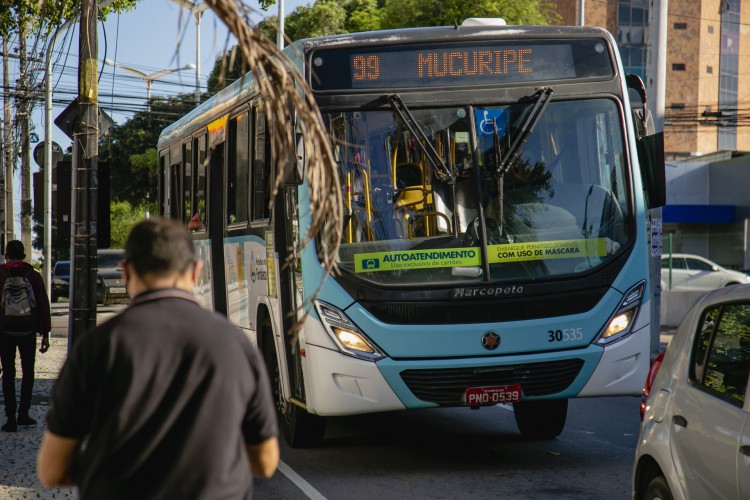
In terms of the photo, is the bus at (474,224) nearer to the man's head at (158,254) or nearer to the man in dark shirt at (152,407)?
the man's head at (158,254)

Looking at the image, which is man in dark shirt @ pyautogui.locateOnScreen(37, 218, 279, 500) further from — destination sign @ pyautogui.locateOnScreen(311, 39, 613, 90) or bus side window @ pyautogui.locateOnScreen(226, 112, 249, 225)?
→ bus side window @ pyautogui.locateOnScreen(226, 112, 249, 225)

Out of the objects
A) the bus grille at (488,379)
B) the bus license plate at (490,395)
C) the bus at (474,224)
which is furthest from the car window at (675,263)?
the bus license plate at (490,395)

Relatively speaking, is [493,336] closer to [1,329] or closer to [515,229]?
[515,229]

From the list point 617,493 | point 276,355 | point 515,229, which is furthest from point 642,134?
point 276,355

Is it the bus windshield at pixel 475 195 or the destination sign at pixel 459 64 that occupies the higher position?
the destination sign at pixel 459 64

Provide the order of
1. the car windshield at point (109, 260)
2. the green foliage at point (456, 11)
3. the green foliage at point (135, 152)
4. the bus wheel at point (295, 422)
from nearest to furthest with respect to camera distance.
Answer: the bus wheel at point (295, 422) → the green foliage at point (456, 11) → the car windshield at point (109, 260) → the green foliage at point (135, 152)

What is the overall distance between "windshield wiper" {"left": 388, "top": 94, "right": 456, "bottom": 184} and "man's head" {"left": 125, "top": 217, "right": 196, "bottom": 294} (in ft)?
16.8

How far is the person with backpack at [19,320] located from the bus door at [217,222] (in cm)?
190

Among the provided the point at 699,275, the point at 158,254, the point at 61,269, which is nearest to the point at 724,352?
the point at 158,254

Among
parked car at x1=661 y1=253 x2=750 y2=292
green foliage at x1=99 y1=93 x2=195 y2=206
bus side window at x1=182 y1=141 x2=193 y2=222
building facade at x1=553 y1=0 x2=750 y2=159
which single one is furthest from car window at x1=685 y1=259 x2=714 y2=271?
building facade at x1=553 y1=0 x2=750 y2=159

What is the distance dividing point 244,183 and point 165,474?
24.2 feet

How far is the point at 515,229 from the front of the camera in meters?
8.36

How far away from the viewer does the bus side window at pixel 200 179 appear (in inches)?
474

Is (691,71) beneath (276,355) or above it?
above
